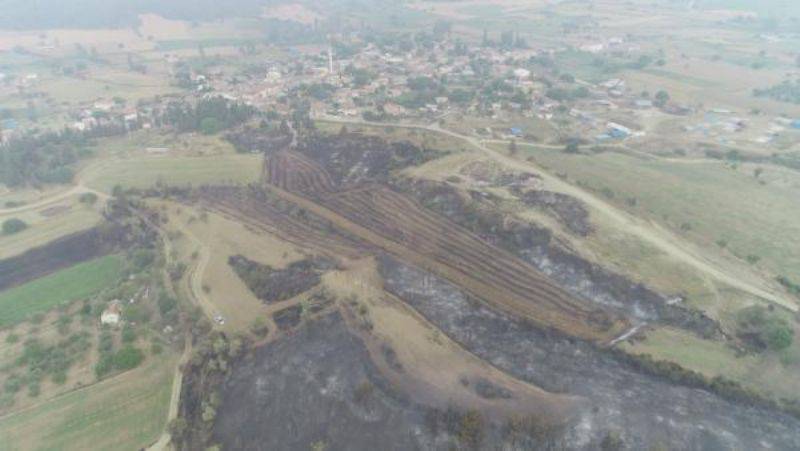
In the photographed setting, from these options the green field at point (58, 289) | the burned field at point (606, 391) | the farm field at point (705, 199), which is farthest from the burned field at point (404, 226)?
the green field at point (58, 289)

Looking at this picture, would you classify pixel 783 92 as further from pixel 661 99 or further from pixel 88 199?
pixel 88 199

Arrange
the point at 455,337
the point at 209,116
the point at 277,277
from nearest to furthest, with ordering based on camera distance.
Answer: the point at 455,337, the point at 277,277, the point at 209,116

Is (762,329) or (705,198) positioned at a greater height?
(705,198)

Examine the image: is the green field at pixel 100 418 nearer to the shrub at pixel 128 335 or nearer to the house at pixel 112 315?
the shrub at pixel 128 335

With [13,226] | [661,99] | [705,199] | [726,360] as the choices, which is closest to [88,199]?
[13,226]

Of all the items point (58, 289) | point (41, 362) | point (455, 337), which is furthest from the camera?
point (58, 289)

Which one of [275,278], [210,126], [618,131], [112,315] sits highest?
[210,126]

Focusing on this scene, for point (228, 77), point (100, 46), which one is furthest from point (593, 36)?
point (100, 46)
